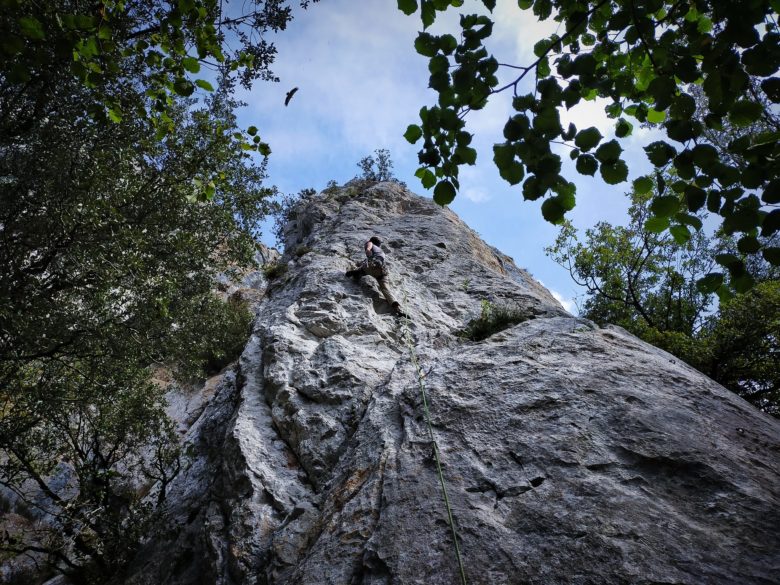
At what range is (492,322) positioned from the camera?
32.9ft

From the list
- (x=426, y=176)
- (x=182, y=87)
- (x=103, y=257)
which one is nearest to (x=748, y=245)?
(x=426, y=176)

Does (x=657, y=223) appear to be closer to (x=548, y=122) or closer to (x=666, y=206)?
(x=666, y=206)

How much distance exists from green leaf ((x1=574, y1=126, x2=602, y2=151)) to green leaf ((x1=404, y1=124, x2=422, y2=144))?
106 cm

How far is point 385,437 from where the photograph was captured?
6160 millimetres

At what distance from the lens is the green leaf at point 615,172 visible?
2846 millimetres

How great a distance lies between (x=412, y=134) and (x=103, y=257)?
6.72 meters

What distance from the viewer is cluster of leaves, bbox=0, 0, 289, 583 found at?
7.62 m

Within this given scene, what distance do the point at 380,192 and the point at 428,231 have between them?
472cm

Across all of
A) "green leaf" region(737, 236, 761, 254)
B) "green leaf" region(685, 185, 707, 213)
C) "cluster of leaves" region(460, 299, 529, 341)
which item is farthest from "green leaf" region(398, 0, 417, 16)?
"cluster of leaves" region(460, 299, 529, 341)

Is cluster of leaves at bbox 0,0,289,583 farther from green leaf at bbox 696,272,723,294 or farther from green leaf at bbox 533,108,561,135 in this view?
green leaf at bbox 696,272,723,294

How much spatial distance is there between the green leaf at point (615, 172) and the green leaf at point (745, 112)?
0.60 meters

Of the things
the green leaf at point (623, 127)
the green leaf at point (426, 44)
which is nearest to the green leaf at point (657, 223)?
the green leaf at point (623, 127)

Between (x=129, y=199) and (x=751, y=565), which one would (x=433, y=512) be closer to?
(x=751, y=565)

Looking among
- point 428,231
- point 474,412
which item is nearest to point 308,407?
point 474,412
